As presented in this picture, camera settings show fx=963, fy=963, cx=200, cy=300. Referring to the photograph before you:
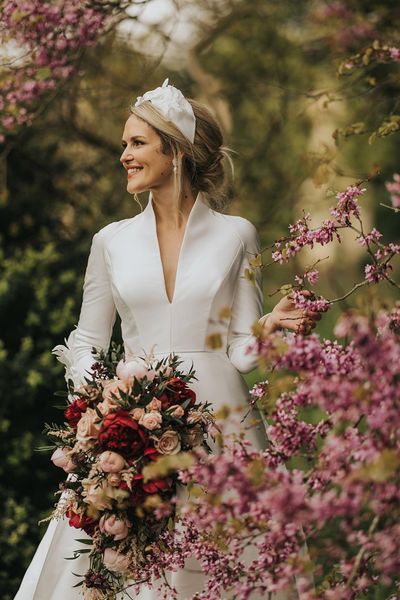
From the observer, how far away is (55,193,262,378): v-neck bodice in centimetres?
366

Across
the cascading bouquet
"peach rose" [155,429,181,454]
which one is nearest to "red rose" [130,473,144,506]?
the cascading bouquet

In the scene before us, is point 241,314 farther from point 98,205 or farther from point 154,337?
point 98,205

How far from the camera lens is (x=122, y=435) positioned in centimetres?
311

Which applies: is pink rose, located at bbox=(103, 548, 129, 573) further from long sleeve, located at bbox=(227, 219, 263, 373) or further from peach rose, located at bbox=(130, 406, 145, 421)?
long sleeve, located at bbox=(227, 219, 263, 373)

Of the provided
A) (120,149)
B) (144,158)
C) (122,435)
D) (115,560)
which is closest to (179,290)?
(144,158)

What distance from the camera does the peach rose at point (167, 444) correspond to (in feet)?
10.4

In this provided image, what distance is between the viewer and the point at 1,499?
19.0 ft

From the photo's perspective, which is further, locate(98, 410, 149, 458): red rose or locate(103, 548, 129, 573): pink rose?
locate(103, 548, 129, 573): pink rose

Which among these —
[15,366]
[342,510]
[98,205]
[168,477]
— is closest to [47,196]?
[98,205]

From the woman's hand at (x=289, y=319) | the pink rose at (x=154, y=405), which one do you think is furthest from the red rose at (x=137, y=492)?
the woman's hand at (x=289, y=319)

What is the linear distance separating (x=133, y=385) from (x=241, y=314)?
65 centimetres

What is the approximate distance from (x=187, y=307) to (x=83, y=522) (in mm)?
882

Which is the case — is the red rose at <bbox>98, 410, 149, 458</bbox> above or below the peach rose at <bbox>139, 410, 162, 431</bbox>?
below

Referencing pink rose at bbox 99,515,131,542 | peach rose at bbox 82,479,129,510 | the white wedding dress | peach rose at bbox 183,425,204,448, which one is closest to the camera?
peach rose at bbox 82,479,129,510
